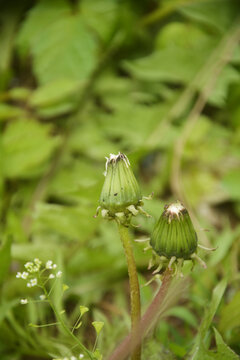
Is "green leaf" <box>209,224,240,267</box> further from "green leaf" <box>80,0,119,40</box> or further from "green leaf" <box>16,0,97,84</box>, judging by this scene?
"green leaf" <box>80,0,119,40</box>

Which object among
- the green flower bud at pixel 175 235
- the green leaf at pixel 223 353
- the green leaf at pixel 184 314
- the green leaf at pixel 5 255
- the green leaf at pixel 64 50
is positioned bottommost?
the green leaf at pixel 184 314

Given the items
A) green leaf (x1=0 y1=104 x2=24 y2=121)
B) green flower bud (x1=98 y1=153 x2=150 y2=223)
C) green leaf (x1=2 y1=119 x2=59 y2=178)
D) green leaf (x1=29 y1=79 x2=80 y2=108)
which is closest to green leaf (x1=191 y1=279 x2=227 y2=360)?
green flower bud (x1=98 y1=153 x2=150 y2=223)

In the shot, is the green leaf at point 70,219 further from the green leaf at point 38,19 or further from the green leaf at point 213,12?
the green leaf at point 213,12

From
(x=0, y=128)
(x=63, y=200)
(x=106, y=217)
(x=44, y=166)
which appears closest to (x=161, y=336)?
(x=106, y=217)

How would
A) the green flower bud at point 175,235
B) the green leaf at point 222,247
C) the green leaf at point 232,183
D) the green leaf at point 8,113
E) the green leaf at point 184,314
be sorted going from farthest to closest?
the green leaf at point 8,113 → the green leaf at point 232,183 → the green leaf at point 222,247 → the green leaf at point 184,314 → the green flower bud at point 175,235

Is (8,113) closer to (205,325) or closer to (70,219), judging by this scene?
(70,219)

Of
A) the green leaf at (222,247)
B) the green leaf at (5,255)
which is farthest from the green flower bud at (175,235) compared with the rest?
the green leaf at (222,247)
